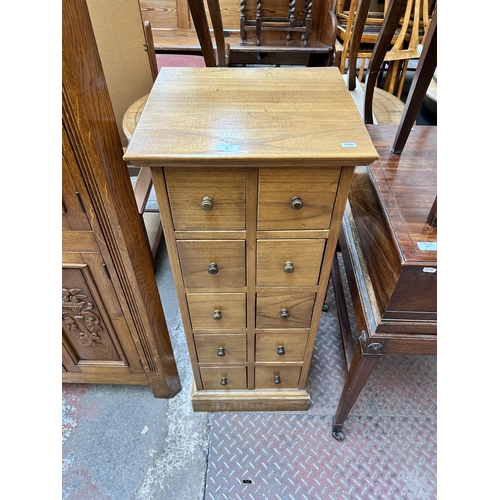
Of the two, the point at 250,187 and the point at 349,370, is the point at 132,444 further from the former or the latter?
the point at 250,187

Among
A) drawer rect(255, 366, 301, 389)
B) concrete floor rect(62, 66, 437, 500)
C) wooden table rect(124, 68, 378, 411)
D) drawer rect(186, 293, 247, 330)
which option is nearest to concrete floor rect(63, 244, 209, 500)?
concrete floor rect(62, 66, 437, 500)

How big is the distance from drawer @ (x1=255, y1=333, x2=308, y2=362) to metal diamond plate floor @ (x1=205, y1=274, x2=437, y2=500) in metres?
0.32

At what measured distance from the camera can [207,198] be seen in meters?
0.70

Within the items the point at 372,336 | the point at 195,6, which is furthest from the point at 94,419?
the point at 195,6

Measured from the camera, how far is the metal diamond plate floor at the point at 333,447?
1120mm

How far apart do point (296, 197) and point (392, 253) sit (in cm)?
28

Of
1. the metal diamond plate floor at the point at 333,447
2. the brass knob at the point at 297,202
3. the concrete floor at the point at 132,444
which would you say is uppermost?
the brass knob at the point at 297,202

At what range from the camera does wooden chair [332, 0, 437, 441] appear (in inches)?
30.4

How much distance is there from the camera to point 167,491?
1.12 m

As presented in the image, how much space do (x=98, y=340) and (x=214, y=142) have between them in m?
0.80

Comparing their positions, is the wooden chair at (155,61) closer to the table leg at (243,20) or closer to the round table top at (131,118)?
the round table top at (131,118)

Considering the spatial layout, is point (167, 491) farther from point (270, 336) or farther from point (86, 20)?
point (86, 20)

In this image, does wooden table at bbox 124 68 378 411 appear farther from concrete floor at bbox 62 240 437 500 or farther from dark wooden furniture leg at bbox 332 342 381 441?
concrete floor at bbox 62 240 437 500

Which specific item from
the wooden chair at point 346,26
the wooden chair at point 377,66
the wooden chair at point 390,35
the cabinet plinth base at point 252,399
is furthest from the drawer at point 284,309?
the wooden chair at point 346,26
